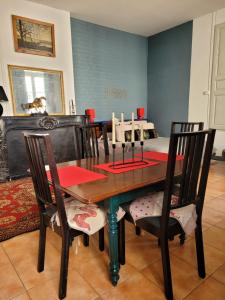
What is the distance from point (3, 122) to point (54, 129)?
0.82 metres

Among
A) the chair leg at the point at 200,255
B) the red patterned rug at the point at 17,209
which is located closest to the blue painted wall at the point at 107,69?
the red patterned rug at the point at 17,209

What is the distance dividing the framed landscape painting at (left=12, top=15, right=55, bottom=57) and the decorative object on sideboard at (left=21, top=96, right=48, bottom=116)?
0.86m

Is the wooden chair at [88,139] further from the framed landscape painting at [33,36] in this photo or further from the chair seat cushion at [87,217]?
the framed landscape painting at [33,36]

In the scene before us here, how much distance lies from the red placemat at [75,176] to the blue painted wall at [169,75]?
4077 millimetres

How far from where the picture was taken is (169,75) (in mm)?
5164

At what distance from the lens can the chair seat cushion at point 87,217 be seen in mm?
1223

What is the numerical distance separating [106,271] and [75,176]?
68cm

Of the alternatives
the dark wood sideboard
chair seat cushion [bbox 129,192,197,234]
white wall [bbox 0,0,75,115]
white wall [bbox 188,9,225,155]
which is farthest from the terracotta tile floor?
white wall [bbox 188,9,225,155]

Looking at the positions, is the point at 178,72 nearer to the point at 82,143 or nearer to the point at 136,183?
the point at 82,143

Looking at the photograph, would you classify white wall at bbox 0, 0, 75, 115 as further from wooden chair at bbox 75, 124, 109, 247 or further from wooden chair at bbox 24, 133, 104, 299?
wooden chair at bbox 24, 133, 104, 299

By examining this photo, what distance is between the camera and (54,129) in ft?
12.2

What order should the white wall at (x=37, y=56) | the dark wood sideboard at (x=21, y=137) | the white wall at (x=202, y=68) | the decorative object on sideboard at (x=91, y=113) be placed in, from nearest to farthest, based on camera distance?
the dark wood sideboard at (x=21, y=137) < the white wall at (x=37, y=56) < the white wall at (x=202, y=68) < the decorative object on sideboard at (x=91, y=113)

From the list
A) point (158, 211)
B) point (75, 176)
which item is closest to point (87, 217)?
point (75, 176)

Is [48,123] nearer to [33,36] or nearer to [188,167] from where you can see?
[33,36]
